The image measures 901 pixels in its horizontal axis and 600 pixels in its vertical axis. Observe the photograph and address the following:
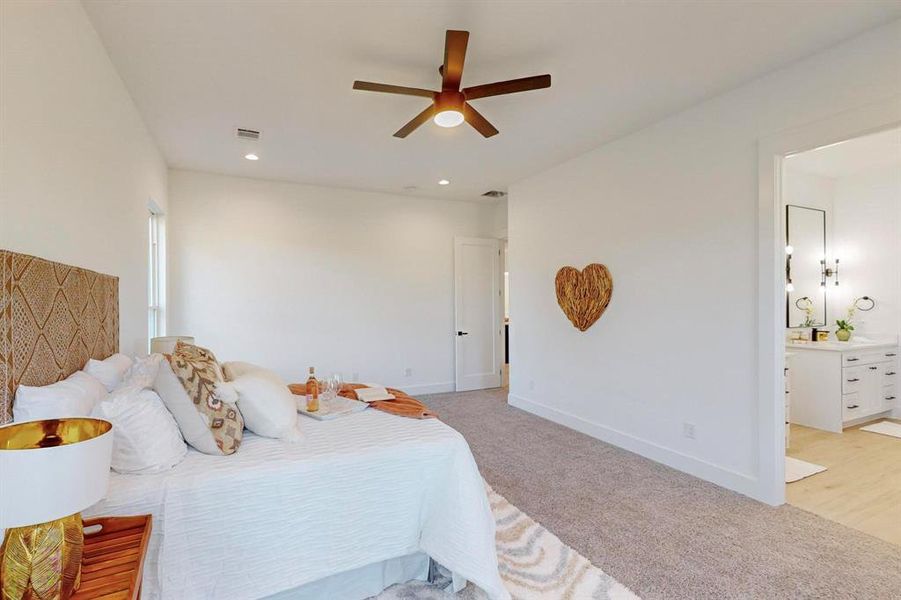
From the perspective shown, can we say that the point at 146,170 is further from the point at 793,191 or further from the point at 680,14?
the point at 793,191

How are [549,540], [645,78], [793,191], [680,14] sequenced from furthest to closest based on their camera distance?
[793,191]
[645,78]
[549,540]
[680,14]

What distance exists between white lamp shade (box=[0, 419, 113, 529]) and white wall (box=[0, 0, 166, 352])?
1.00 m

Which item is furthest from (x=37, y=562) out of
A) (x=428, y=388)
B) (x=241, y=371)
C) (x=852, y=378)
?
(x=852, y=378)

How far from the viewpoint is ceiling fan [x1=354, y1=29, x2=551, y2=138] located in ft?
7.18

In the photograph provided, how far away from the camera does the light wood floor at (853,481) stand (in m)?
2.63

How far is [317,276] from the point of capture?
18.0 feet

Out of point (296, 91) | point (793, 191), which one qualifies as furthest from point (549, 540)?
point (793, 191)

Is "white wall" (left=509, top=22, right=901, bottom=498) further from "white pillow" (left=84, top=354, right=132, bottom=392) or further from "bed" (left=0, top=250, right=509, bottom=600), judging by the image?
"white pillow" (left=84, top=354, right=132, bottom=392)

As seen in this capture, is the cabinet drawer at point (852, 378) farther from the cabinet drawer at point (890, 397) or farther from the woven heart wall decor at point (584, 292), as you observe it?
the woven heart wall decor at point (584, 292)

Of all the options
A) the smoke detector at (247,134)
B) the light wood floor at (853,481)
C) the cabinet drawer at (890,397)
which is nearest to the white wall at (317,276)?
the smoke detector at (247,134)

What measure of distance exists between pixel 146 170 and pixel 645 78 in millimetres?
3961

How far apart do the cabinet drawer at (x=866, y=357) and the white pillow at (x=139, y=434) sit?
5.69 metres

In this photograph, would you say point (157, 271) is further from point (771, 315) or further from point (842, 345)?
point (842, 345)

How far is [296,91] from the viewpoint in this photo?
3.00m
